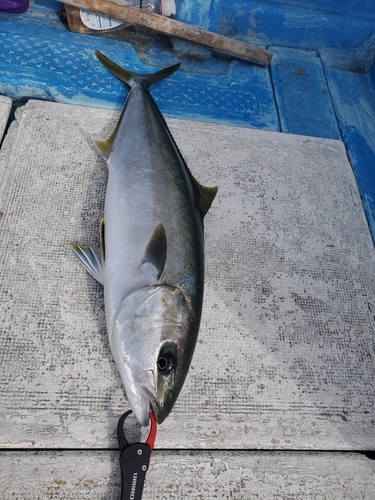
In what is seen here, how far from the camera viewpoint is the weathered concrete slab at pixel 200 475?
60.0 inches

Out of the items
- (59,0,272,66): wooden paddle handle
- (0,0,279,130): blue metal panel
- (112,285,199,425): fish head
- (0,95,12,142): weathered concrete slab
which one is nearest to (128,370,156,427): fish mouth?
(112,285,199,425): fish head

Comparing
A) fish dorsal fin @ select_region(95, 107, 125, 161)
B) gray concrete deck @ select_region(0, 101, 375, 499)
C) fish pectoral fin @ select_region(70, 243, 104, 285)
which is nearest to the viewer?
gray concrete deck @ select_region(0, 101, 375, 499)

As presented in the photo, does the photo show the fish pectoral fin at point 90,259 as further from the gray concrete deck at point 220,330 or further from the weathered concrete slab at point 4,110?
the weathered concrete slab at point 4,110

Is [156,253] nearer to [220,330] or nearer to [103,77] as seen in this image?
[220,330]

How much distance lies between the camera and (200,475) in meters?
1.63

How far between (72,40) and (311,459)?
11.0 ft

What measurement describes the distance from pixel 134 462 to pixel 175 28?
10.4 feet

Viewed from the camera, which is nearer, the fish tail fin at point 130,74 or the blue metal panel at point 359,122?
the fish tail fin at point 130,74

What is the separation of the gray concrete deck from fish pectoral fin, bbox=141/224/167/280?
44cm

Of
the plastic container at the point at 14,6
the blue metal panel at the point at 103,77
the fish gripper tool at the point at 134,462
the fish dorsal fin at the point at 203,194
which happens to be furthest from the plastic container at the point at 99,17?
the fish gripper tool at the point at 134,462

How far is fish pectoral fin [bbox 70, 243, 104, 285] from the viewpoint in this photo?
1.89 metres

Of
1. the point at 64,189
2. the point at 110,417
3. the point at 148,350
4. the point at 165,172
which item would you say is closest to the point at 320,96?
the point at 165,172

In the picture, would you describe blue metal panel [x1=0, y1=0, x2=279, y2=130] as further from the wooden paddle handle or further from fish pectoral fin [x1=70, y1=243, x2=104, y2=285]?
fish pectoral fin [x1=70, y1=243, x2=104, y2=285]

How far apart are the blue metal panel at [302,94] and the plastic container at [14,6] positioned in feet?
7.18
